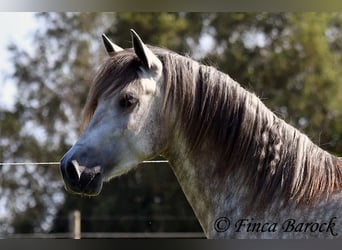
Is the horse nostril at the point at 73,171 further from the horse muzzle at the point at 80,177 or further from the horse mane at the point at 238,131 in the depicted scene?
the horse mane at the point at 238,131

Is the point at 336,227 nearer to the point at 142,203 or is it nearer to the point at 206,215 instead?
the point at 206,215

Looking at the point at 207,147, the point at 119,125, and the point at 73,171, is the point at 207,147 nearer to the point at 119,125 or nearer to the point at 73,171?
the point at 119,125

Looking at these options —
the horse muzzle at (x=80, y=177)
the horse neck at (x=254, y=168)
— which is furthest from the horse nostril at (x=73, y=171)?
the horse neck at (x=254, y=168)

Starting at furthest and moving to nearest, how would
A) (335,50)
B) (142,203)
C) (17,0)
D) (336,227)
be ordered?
(335,50)
(142,203)
(17,0)
(336,227)

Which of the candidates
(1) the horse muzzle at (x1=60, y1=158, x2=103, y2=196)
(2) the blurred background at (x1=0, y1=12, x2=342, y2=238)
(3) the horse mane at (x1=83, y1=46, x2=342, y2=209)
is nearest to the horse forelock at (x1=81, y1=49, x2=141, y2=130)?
(3) the horse mane at (x1=83, y1=46, x2=342, y2=209)

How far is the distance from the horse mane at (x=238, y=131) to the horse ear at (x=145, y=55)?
1.2 inches

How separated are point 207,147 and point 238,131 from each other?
123 mm

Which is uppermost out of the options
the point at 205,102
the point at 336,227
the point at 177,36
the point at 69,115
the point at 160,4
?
the point at 205,102

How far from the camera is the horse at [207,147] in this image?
2.36 m

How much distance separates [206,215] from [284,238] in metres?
0.29

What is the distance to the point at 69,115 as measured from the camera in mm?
14008

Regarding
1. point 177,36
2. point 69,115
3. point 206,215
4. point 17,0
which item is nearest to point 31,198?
point 69,115

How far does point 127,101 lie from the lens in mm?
2471

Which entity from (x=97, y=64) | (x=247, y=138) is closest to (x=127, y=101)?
(x=247, y=138)
